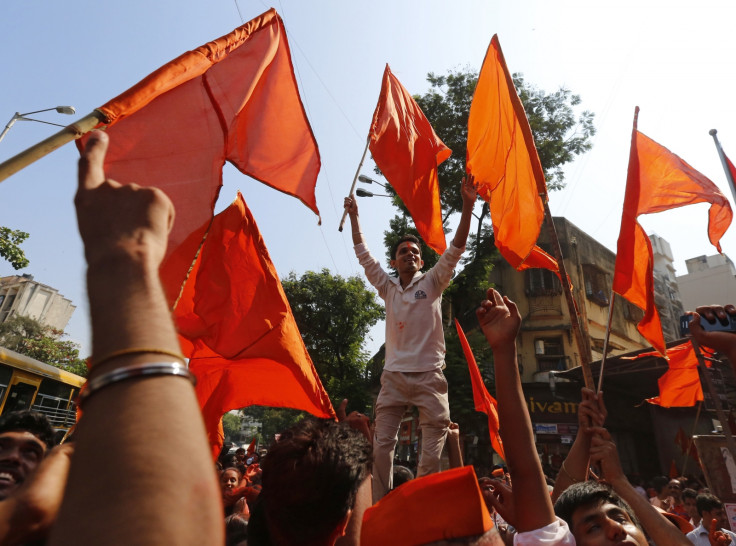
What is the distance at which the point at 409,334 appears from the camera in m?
4.13

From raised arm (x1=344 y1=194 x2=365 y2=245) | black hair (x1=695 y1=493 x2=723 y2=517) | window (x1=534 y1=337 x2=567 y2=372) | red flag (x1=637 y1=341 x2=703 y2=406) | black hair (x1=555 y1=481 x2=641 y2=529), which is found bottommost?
black hair (x1=695 y1=493 x2=723 y2=517)

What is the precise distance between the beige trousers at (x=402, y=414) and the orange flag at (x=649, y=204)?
5.06ft

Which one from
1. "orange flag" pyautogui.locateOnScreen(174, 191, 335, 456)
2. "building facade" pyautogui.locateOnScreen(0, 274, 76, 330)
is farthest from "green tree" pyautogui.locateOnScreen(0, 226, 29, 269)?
"building facade" pyautogui.locateOnScreen(0, 274, 76, 330)

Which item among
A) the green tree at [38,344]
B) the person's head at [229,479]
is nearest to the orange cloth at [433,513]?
the person's head at [229,479]

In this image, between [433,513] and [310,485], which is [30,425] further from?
[433,513]

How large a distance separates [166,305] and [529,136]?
366cm

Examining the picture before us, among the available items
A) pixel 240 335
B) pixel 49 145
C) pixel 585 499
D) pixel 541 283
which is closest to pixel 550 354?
pixel 541 283

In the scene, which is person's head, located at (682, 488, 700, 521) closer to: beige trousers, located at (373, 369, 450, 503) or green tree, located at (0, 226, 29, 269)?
beige trousers, located at (373, 369, 450, 503)

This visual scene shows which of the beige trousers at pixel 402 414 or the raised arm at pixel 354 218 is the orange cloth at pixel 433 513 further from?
the raised arm at pixel 354 218

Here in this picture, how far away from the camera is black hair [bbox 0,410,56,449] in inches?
106

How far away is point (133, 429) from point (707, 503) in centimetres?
675

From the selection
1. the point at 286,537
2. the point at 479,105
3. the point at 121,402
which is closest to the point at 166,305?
the point at 121,402

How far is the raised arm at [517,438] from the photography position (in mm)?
1633

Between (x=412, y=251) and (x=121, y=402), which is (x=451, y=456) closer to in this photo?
(x=412, y=251)
